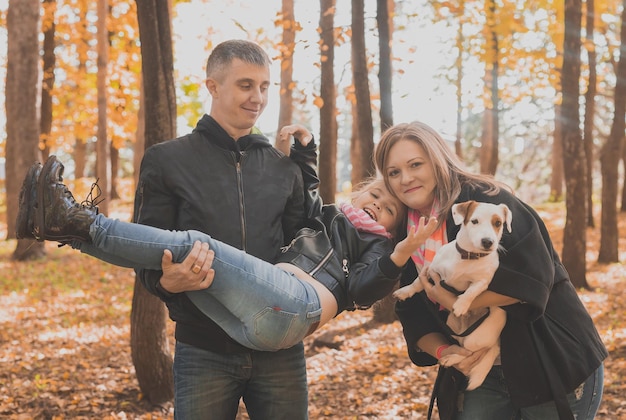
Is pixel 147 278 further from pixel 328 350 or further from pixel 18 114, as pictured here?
pixel 18 114

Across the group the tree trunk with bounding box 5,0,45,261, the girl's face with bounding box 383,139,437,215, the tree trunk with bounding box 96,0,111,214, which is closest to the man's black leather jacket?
the girl's face with bounding box 383,139,437,215

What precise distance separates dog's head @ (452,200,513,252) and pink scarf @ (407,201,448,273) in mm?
237

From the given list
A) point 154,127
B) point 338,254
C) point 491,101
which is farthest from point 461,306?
point 491,101

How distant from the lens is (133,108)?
2445cm

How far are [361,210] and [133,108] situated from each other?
74.4ft

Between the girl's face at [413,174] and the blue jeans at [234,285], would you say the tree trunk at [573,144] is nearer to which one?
the girl's face at [413,174]

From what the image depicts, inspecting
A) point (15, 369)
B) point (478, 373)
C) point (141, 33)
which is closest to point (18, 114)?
point (15, 369)

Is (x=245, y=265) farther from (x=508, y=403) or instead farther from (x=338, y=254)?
(x=508, y=403)

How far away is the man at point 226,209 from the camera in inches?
120

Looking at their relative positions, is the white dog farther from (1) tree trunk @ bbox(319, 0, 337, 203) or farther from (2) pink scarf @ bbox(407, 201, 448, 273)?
(1) tree trunk @ bbox(319, 0, 337, 203)

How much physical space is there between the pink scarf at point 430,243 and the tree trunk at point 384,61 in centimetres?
522

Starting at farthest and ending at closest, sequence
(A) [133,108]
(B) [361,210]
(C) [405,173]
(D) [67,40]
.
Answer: (A) [133,108]
(D) [67,40]
(B) [361,210]
(C) [405,173]

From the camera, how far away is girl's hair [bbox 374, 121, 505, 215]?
3.00 m

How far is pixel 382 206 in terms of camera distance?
3465mm
